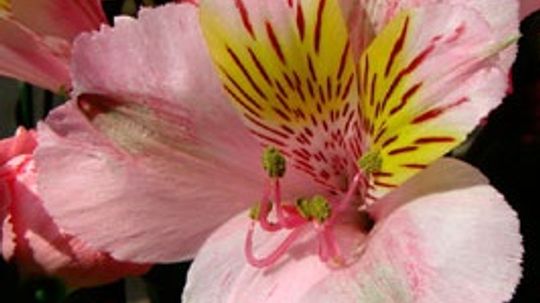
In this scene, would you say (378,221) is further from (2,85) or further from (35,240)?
(2,85)

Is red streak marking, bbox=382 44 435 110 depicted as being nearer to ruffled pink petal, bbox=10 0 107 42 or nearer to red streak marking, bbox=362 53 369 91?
red streak marking, bbox=362 53 369 91

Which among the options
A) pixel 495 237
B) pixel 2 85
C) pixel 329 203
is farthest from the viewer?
pixel 2 85

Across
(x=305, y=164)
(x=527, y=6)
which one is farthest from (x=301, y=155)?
(x=527, y=6)

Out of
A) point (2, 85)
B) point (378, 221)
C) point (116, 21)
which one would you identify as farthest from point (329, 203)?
point (2, 85)

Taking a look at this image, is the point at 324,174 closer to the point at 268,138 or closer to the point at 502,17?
the point at 268,138

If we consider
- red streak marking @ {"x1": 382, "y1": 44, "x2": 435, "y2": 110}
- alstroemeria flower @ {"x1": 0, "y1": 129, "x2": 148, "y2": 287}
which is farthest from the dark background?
red streak marking @ {"x1": 382, "y1": 44, "x2": 435, "y2": 110}

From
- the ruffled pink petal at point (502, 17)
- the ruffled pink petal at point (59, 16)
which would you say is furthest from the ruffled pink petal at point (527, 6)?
the ruffled pink petal at point (59, 16)

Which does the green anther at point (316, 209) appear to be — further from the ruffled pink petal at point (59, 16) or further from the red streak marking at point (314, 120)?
the ruffled pink petal at point (59, 16)
